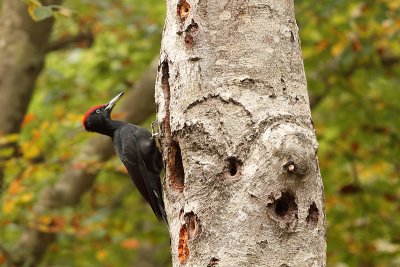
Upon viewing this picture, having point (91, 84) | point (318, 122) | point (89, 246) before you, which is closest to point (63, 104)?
point (91, 84)

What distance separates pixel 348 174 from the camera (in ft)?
29.5

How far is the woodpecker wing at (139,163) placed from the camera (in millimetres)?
4684

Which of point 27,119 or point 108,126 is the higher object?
point 27,119

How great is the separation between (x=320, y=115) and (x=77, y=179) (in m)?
3.62

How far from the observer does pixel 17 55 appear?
259 inches

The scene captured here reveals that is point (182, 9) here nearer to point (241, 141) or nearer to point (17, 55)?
point (241, 141)

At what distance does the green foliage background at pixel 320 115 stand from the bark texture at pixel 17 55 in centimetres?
22

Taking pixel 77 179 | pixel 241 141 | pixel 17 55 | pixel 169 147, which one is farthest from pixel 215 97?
pixel 77 179

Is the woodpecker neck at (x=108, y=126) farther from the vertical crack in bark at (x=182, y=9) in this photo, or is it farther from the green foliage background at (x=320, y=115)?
the vertical crack in bark at (x=182, y=9)

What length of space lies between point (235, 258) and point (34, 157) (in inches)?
169

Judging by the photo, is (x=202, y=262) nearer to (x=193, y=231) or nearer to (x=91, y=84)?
(x=193, y=231)

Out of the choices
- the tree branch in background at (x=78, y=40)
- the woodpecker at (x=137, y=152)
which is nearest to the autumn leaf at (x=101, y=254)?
the tree branch in background at (x=78, y=40)

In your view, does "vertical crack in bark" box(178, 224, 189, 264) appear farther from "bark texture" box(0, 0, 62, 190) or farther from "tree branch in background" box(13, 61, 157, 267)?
"tree branch in background" box(13, 61, 157, 267)

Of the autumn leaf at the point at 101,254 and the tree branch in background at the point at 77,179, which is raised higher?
the tree branch in background at the point at 77,179
